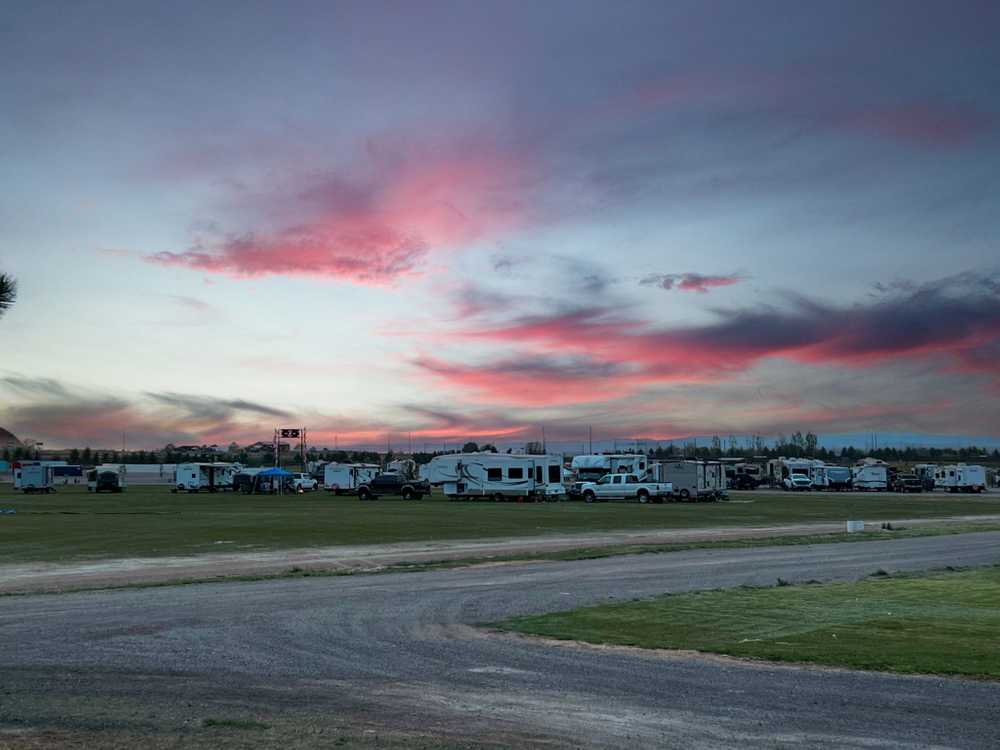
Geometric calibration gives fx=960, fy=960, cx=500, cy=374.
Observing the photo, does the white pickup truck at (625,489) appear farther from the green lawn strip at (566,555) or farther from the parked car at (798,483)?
the parked car at (798,483)

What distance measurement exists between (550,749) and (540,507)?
49197mm

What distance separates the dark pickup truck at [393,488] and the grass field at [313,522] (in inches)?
617

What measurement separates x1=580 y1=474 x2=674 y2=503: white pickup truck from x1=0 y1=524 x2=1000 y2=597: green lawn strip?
2652 centimetres

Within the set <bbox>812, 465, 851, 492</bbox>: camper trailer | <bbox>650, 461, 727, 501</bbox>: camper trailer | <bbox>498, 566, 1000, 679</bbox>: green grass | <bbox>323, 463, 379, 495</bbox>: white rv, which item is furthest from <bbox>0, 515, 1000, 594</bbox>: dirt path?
<bbox>812, 465, 851, 492</bbox>: camper trailer

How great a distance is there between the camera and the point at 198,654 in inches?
488

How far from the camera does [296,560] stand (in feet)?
84.8

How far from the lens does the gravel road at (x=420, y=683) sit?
28.9 ft

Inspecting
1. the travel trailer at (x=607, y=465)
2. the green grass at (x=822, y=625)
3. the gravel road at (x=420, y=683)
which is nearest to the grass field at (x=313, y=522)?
the travel trailer at (x=607, y=465)

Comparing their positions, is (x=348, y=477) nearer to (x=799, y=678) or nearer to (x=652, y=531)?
(x=652, y=531)

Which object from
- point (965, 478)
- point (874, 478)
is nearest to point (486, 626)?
point (965, 478)

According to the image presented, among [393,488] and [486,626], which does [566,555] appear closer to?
[486,626]

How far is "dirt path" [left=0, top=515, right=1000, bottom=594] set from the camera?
21422mm

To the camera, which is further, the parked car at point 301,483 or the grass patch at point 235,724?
the parked car at point 301,483

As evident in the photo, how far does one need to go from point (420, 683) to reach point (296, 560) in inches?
623
